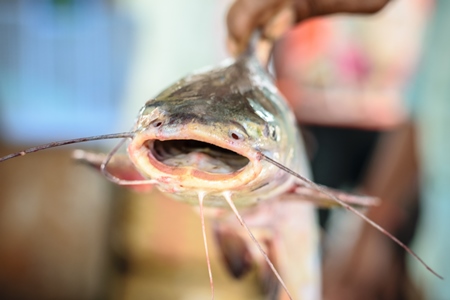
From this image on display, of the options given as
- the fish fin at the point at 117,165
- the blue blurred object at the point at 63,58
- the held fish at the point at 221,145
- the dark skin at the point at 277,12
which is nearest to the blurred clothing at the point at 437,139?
the dark skin at the point at 277,12

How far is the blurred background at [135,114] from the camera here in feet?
5.54

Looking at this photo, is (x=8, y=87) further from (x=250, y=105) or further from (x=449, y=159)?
(x=250, y=105)

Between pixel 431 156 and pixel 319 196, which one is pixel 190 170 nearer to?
pixel 319 196

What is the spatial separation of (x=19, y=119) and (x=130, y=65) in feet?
1.92

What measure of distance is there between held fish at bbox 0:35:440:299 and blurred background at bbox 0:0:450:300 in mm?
691

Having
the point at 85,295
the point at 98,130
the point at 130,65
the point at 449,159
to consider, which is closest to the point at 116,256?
the point at 85,295

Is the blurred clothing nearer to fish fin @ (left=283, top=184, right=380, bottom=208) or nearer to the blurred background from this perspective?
the blurred background

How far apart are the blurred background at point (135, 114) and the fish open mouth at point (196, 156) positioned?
30.8 inches

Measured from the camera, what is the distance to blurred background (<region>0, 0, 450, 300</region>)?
1689 millimetres

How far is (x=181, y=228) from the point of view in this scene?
7.70 ft

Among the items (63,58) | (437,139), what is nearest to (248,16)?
(437,139)

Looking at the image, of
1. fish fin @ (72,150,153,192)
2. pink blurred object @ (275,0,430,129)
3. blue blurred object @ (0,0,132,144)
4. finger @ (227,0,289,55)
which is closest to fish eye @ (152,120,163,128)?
fish fin @ (72,150,153,192)

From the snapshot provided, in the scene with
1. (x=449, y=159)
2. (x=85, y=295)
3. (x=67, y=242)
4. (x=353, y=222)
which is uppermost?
(x=449, y=159)

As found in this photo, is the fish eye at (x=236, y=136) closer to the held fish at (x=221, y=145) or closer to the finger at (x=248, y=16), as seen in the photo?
the held fish at (x=221, y=145)
